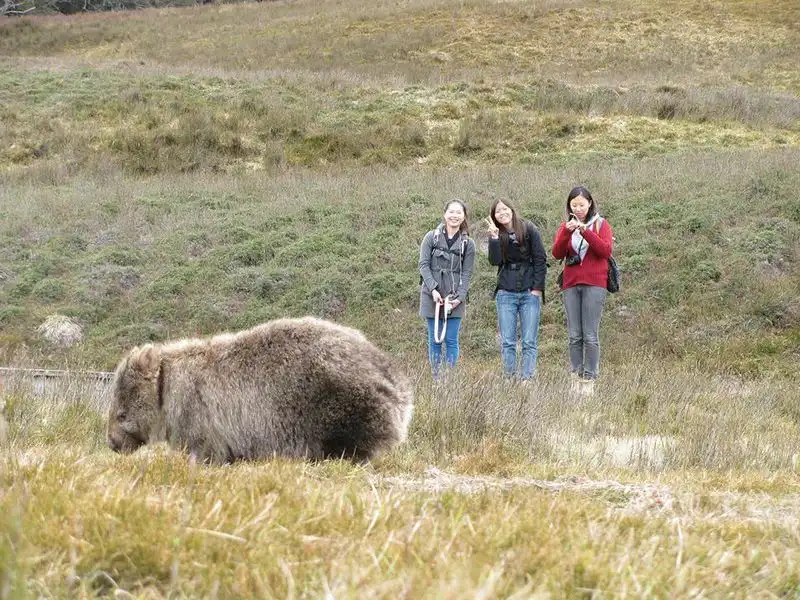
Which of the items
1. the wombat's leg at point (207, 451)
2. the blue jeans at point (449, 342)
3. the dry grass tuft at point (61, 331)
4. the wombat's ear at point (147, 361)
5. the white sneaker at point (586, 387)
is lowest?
the dry grass tuft at point (61, 331)

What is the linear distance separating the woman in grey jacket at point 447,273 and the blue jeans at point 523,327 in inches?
22.0

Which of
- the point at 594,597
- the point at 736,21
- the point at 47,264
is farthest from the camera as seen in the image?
the point at 736,21

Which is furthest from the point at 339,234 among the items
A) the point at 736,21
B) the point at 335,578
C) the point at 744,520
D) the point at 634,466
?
the point at 736,21

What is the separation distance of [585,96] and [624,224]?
1352cm

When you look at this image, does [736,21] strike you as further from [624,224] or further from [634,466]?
[634,466]

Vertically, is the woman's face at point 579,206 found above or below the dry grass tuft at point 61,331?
above

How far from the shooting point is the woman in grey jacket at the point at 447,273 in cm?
1001

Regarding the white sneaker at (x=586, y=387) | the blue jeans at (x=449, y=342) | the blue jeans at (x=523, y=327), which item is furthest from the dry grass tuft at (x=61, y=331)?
the white sneaker at (x=586, y=387)

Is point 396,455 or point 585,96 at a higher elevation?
point 585,96

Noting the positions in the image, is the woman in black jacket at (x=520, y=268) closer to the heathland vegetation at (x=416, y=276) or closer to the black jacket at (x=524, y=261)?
the black jacket at (x=524, y=261)

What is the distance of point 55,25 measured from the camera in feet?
163

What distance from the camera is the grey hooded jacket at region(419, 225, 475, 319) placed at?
10038 mm

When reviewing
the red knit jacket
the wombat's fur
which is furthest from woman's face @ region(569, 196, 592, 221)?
the wombat's fur

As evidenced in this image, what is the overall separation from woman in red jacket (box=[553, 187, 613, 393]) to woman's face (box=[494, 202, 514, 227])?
2.26 ft
